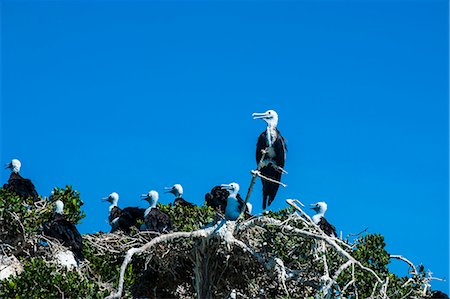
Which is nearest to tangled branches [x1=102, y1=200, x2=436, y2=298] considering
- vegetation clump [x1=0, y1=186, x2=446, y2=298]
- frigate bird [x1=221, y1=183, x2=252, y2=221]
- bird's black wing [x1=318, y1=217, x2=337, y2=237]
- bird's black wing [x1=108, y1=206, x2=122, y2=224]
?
vegetation clump [x1=0, y1=186, x2=446, y2=298]

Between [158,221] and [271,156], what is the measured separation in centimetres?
177

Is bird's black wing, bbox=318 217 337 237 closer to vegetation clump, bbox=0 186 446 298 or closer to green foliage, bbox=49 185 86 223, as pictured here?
vegetation clump, bbox=0 186 446 298

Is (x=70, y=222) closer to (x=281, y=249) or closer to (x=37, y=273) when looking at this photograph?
(x=37, y=273)

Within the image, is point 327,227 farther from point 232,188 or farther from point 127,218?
point 127,218

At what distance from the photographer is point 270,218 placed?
1229cm

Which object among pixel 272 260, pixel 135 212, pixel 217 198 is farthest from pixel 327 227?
pixel 135 212

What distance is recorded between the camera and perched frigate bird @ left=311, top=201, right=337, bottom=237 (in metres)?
14.4

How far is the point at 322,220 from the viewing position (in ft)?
48.3

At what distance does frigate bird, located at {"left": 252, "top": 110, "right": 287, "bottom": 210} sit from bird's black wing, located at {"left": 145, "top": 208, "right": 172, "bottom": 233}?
51.2 inches

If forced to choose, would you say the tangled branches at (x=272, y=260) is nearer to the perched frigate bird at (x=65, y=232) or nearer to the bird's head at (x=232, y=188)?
the perched frigate bird at (x=65, y=232)

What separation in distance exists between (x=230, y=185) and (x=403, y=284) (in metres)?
2.98

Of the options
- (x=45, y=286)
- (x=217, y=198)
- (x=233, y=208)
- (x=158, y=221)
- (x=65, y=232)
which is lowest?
(x=45, y=286)

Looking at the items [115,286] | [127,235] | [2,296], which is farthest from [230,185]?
[2,296]

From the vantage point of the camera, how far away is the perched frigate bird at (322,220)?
567 inches
